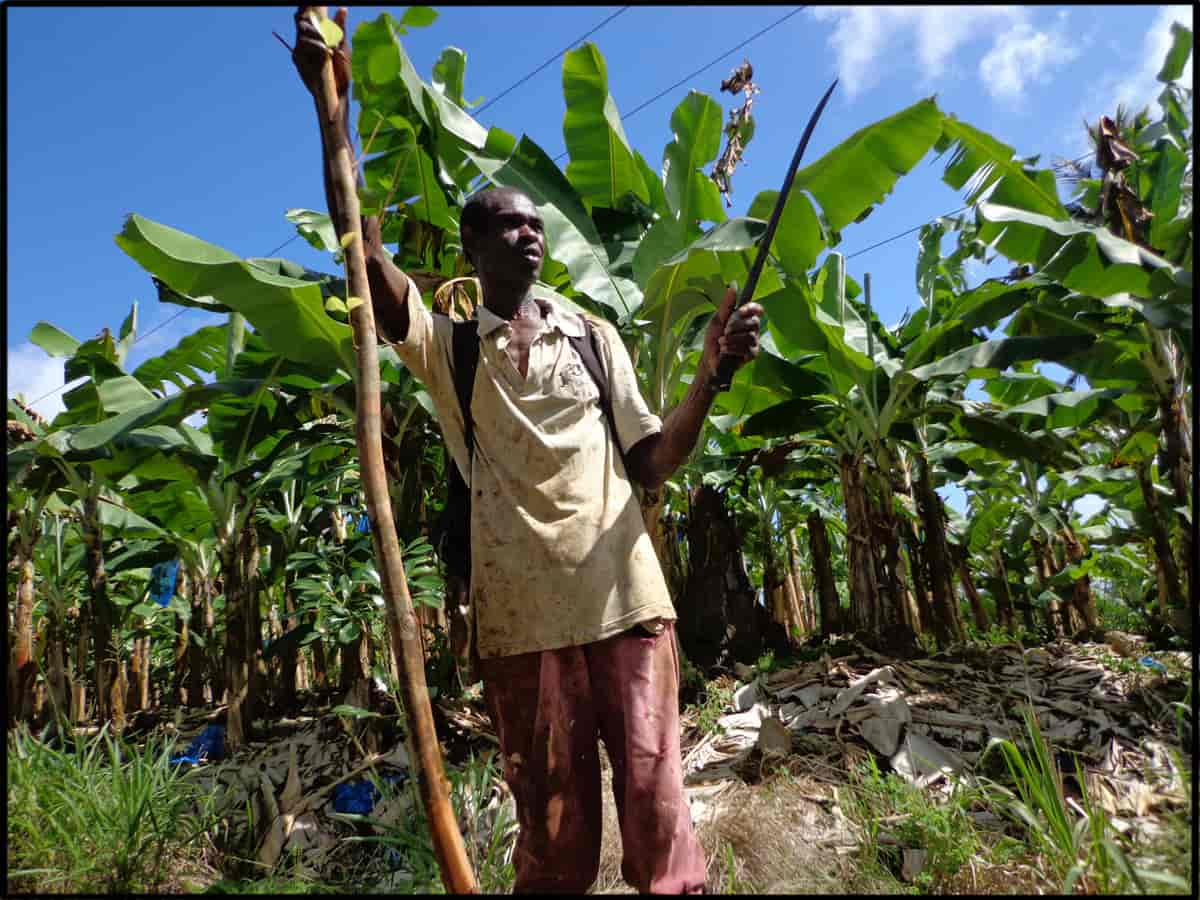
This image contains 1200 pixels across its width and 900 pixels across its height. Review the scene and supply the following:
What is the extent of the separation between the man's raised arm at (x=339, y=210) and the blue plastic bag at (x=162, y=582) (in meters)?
6.44

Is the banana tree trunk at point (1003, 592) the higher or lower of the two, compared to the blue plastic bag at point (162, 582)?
lower

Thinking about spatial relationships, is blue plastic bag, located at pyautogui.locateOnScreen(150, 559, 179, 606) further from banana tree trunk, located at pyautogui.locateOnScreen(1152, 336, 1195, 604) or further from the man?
banana tree trunk, located at pyautogui.locateOnScreen(1152, 336, 1195, 604)

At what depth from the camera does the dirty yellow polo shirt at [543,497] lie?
2162 mm

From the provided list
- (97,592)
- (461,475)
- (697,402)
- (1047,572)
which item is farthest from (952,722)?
(1047,572)

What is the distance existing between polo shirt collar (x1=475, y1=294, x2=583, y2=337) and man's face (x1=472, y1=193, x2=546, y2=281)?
0.12 m

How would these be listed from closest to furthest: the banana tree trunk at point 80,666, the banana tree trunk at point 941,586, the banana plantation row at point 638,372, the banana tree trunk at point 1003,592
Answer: the banana plantation row at point 638,372 < the banana tree trunk at point 80,666 < the banana tree trunk at point 941,586 < the banana tree trunk at point 1003,592

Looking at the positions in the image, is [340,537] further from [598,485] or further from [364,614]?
[598,485]

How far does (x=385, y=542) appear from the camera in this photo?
186 cm

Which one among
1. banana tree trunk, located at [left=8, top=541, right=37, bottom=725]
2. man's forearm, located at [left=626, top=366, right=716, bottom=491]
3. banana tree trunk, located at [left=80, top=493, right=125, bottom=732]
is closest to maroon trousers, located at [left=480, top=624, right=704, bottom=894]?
man's forearm, located at [left=626, top=366, right=716, bottom=491]

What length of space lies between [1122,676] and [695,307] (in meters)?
3.31

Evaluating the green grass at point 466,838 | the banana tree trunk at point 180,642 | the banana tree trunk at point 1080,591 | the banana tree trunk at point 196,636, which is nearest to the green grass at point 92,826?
the green grass at point 466,838

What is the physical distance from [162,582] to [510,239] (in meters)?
7.07

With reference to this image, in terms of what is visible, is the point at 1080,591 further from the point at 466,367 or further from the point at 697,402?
the point at 466,367

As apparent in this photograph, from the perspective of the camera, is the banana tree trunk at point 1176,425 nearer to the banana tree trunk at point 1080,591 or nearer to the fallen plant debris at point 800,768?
the fallen plant debris at point 800,768
